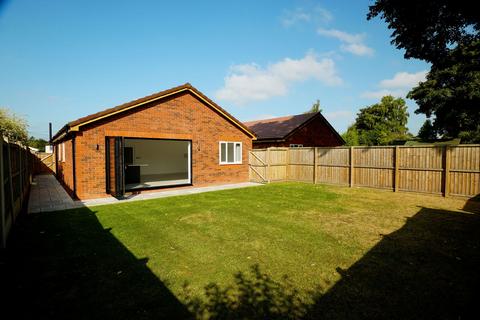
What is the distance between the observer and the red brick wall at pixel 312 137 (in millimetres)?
22562

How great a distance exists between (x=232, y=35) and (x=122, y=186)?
11.1m

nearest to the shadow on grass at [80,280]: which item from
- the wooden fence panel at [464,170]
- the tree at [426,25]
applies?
the tree at [426,25]

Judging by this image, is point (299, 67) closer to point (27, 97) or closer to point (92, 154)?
point (92, 154)

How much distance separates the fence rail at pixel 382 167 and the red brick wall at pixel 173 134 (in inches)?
95.7

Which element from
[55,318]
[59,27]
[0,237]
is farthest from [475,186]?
[59,27]

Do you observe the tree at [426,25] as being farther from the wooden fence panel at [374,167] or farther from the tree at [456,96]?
the tree at [456,96]

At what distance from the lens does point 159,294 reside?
3.45 metres

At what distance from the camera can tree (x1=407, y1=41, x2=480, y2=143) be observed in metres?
26.1

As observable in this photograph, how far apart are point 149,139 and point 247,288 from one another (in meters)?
10.6

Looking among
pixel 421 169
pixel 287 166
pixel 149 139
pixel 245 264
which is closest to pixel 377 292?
pixel 245 264

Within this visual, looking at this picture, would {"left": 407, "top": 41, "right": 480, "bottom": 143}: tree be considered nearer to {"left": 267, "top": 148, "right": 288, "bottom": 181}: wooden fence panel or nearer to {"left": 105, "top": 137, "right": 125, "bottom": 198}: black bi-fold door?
{"left": 267, "top": 148, "right": 288, "bottom": 181}: wooden fence panel

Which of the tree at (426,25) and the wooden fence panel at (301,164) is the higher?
the tree at (426,25)

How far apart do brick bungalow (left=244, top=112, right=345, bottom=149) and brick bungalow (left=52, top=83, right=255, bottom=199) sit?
559cm

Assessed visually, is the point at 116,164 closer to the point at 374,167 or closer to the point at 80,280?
the point at 80,280
